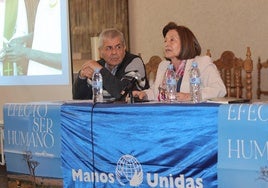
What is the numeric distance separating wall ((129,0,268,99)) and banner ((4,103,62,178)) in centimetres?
210

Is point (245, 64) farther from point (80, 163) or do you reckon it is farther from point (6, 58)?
point (6, 58)

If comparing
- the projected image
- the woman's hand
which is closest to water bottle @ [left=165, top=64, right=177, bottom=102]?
the woman's hand

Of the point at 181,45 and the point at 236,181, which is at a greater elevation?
the point at 181,45

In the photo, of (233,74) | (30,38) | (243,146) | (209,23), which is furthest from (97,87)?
(30,38)

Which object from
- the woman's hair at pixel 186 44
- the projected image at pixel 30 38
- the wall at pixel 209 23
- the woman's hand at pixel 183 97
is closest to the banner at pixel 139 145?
the woman's hand at pixel 183 97

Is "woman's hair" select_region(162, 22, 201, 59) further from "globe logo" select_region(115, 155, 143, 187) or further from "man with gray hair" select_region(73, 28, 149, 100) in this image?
"globe logo" select_region(115, 155, 143, 187)

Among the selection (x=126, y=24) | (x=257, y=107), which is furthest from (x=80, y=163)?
(x=126, y=24)

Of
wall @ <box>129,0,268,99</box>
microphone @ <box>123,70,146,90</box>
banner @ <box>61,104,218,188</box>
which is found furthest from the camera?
wall @ <box>129,0,268,99</box>

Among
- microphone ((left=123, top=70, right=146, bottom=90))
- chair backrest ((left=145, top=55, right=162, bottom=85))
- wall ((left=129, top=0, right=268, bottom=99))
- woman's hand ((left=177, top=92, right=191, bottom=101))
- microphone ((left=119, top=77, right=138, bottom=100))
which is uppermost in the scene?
wall ((left=129, top=0, right=268, bottom=99))

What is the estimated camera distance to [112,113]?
2.05 meters

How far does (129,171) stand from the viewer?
1992mm

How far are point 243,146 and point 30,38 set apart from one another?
3704mm

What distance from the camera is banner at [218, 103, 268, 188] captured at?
170 centimetres

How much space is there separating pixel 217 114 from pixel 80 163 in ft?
2.39
